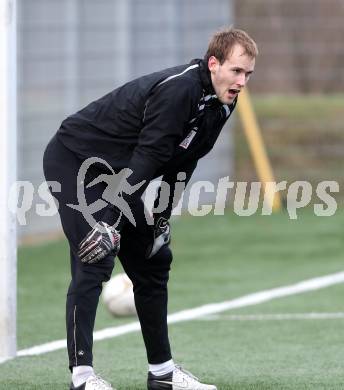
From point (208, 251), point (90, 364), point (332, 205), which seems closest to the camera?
point (90, 364)

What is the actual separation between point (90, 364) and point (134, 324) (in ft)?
8.53

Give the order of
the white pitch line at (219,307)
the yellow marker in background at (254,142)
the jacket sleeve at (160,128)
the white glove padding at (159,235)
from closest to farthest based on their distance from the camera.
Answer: the jacket sleeve at (160,128) < the white glove padding at (159,235) < the white pitch line at (219,307) < the yellow marker in background at (254,142)

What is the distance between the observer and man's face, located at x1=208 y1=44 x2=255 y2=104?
18.0 ft

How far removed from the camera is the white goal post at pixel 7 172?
6.75 metres

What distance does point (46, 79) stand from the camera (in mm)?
13531

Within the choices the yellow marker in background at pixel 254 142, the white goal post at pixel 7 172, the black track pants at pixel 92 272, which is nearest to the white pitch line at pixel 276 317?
the white goal post at pixel 7 172

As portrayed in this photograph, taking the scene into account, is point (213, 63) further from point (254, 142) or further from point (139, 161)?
point (254, 142)

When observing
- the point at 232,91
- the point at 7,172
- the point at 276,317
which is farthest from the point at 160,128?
the point at 276,317

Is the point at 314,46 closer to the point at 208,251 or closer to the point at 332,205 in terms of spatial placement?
the point at 332,205

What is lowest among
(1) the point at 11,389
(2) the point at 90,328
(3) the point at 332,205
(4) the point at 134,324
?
(3) the point at 332,205

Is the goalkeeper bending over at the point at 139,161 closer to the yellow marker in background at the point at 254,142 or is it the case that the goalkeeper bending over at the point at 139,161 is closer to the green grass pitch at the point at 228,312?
the green grass pitch at the point at 228,312

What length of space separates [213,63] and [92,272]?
1123mm

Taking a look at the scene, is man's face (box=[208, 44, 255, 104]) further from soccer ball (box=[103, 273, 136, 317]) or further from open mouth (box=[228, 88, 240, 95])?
soccer ball (box=[103, 273, 136, 317])

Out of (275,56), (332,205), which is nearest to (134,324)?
(332,205)
